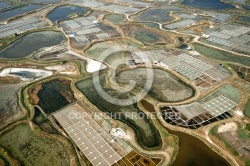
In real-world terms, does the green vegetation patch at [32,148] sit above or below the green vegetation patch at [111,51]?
below

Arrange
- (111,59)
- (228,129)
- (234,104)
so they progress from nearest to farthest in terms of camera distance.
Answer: (228,129) → (234,104) → (111,59)

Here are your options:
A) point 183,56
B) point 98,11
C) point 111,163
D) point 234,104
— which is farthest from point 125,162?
point 98,11

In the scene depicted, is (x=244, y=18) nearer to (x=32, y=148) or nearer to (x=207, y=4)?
(x=207, y=4)

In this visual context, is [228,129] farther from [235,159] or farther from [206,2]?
[206,2]

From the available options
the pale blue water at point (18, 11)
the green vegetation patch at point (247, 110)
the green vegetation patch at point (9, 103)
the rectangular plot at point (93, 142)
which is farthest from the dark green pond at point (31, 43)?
the green vegetation patch at point (247, 110)

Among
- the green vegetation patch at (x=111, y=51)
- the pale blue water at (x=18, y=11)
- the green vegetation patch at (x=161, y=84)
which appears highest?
the pale blue water at (x=18, y=11)

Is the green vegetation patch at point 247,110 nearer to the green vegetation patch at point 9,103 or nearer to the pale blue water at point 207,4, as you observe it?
the green vegetation patch at point 9,103

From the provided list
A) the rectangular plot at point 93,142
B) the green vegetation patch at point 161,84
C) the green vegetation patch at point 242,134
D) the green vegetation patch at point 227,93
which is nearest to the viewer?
the rectangular plot at point 93,142
